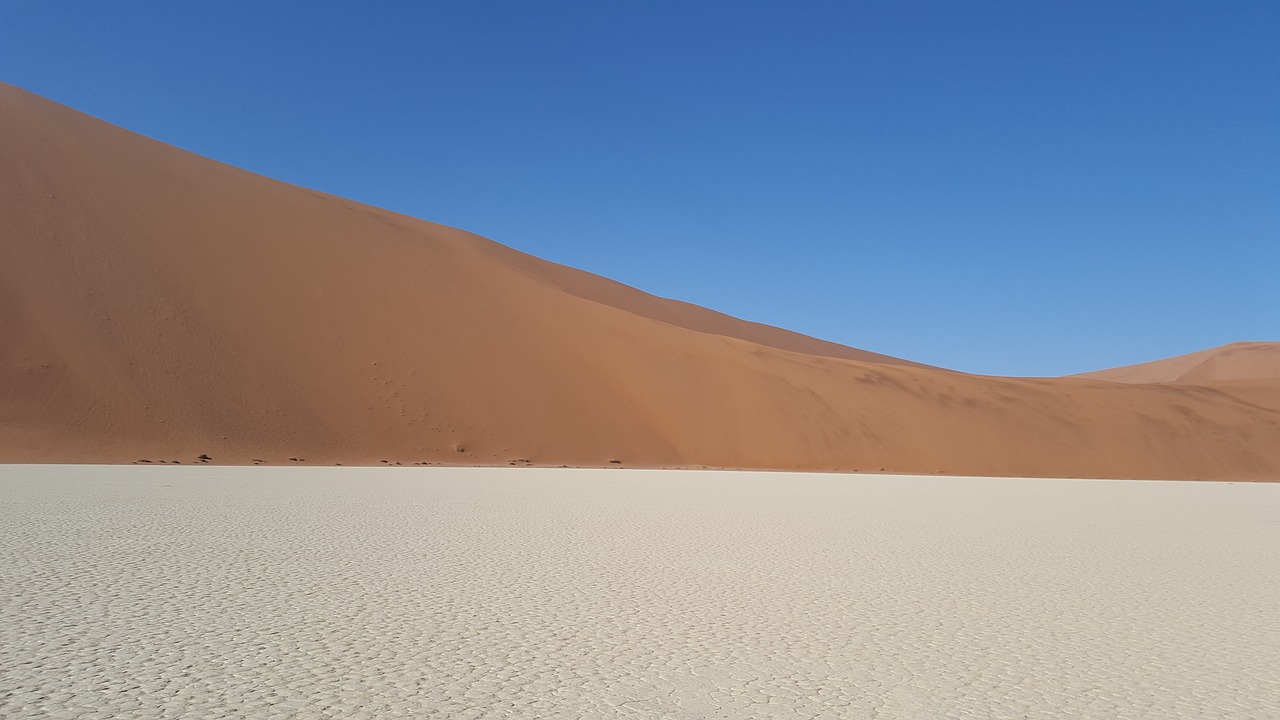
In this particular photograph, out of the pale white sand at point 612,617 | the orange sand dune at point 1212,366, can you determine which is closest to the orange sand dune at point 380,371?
the pale white sand at point 612,617

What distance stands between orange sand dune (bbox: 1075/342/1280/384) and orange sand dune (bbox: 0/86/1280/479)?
4062 centimetres

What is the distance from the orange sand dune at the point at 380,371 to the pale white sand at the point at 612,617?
647 inches

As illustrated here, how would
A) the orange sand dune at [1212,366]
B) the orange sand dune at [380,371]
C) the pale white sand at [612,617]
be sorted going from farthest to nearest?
the orange sand dune at [1212,366] → the orange sand dune at [380,371] → the pale white sand at [612,617]

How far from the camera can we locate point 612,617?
5.06 meters

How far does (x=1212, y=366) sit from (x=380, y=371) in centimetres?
8372

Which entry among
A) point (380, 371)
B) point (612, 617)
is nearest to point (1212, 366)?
point (380, 371)

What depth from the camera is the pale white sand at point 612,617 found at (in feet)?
11.5

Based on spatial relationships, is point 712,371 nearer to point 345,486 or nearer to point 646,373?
point 646,373

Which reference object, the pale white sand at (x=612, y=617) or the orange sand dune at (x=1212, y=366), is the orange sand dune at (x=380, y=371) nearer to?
the pale white sand at (x=612, y=617)

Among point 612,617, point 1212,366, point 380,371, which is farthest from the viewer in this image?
point 1212,366

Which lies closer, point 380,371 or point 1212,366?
point 380,371

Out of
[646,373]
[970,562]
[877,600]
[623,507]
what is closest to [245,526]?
[623,507]

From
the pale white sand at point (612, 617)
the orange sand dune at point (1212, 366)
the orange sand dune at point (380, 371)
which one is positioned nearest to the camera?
the pale white sand at point (612, 617)

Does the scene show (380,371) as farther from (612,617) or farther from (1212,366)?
(1212,366)
